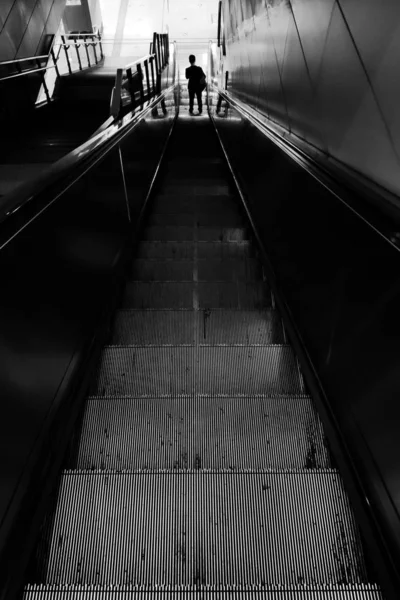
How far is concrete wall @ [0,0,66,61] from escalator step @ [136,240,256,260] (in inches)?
275

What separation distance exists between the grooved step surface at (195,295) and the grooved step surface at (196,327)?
26 cm

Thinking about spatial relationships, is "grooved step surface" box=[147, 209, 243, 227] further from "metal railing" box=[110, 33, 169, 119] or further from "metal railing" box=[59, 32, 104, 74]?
"metal railing" box=[59, 32, 104, 74]

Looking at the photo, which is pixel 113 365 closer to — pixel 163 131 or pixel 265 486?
pixel 265 486

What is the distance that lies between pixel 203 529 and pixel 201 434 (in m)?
0.39

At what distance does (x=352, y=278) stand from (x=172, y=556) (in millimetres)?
1197

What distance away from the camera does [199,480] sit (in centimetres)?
137

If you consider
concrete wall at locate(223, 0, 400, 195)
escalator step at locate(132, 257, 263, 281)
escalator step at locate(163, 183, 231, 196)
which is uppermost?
concrete wall at locate(223, 0, 400, 195)

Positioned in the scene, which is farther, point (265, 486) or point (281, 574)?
point (265, 486)

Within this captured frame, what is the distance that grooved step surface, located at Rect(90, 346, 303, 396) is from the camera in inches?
75.1

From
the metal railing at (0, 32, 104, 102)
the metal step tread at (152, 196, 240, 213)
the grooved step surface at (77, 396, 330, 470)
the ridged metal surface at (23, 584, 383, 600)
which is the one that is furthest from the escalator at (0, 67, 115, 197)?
the ridged metal surface at (23, 584, 383, 600)

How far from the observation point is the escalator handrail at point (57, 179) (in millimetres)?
1353

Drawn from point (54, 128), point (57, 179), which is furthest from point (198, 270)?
point (54, 128)

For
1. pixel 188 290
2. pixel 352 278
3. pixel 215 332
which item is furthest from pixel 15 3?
pixel 352 278

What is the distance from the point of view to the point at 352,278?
153cm
